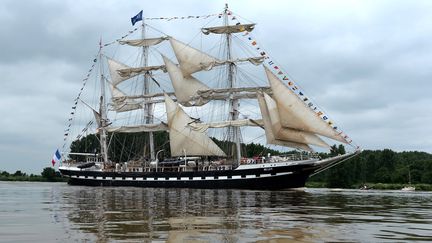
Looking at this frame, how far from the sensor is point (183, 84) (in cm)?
8181

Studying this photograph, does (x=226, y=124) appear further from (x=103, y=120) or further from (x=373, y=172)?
(x=373, y=172)

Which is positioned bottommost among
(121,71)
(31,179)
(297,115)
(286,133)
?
(31,179)

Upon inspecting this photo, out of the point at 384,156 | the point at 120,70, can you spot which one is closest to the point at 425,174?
the point at 384,156

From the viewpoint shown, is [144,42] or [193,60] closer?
[193,60]

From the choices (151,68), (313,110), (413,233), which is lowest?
(413,233)

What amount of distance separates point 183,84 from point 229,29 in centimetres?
1140

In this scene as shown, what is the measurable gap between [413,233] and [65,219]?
1148 cm

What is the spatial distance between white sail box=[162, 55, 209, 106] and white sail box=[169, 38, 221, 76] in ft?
4.98

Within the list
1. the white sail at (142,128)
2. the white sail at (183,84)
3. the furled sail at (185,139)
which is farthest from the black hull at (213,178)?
the white sail at (183,84)

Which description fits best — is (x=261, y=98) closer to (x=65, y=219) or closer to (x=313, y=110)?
(x=313, y=110)

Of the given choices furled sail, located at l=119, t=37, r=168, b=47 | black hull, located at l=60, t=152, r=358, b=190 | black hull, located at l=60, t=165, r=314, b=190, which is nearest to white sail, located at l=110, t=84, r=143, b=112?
furled sail, located at l=119, t=37, r=168, b=47

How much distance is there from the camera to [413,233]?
15.1 m

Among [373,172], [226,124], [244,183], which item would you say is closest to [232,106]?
[226,124]

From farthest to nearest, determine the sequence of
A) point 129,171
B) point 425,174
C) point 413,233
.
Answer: point 425,174 → point 129,171 → point 413,233
